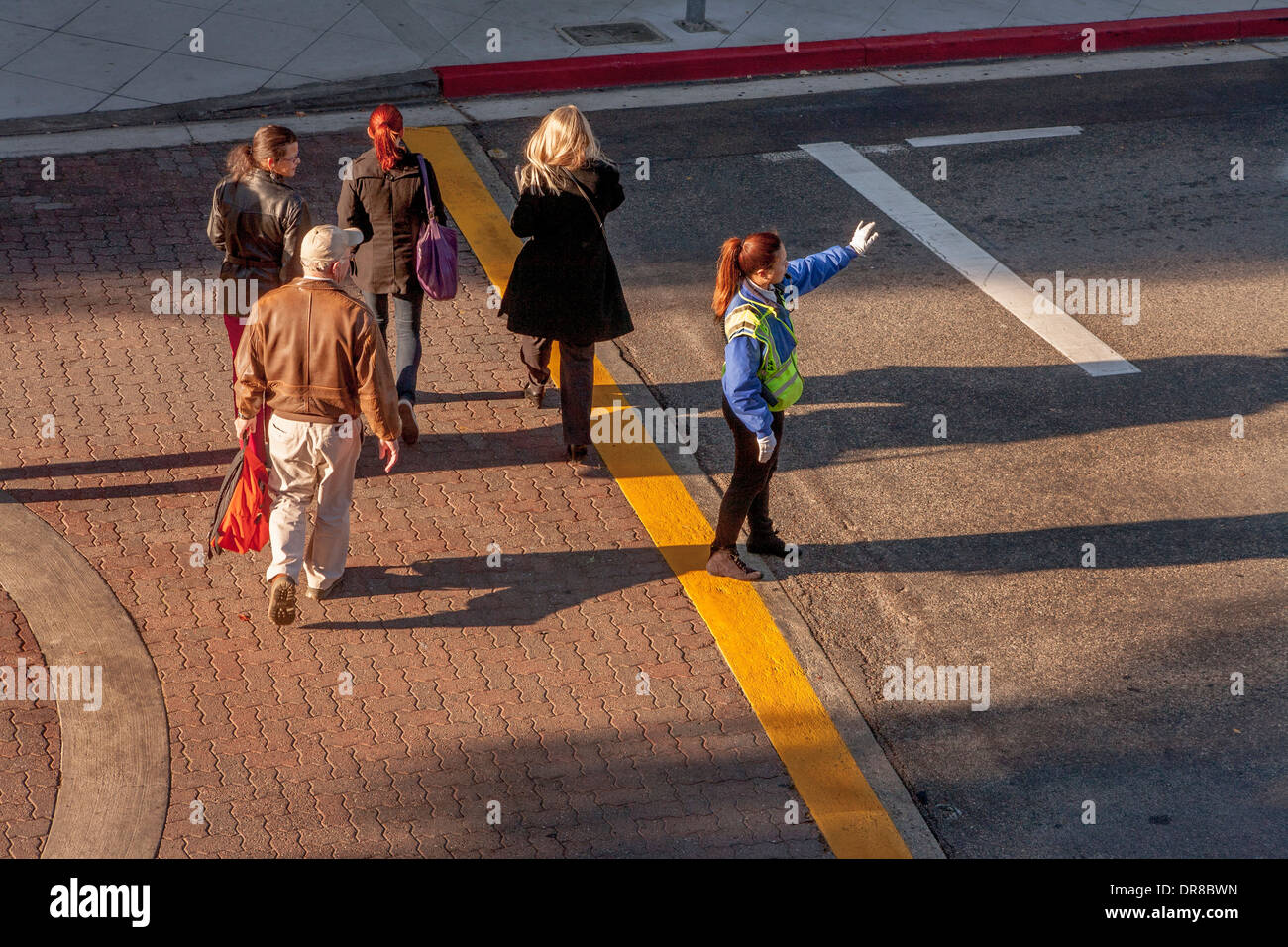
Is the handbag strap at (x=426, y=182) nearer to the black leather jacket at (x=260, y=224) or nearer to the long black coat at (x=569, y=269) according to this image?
the long black coat at (x=569, y=269)

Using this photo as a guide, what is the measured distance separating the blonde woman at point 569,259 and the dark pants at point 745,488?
1053 mm

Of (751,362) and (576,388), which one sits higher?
(576,388)

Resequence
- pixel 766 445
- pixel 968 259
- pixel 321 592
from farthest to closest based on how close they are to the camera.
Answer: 1. pixel 968 259
2. pixel 321 592
3. pixel 766 445

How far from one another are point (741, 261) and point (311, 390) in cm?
204

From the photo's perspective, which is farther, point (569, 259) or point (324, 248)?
point (569, 259)

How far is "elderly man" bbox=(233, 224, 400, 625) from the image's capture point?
6125 mm

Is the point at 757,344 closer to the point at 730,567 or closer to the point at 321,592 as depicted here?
the point at 730,567

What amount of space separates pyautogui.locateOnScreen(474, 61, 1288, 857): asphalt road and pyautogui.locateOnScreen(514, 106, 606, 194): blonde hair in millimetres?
1882

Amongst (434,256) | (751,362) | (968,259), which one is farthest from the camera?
(968,259)

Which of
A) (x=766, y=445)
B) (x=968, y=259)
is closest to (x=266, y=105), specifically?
(x=968, y=259)

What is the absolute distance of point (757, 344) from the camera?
645cm

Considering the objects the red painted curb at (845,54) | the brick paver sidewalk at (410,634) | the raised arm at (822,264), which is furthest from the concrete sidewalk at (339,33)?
the raised arm at (822,264)

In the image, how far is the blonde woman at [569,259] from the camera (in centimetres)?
716
